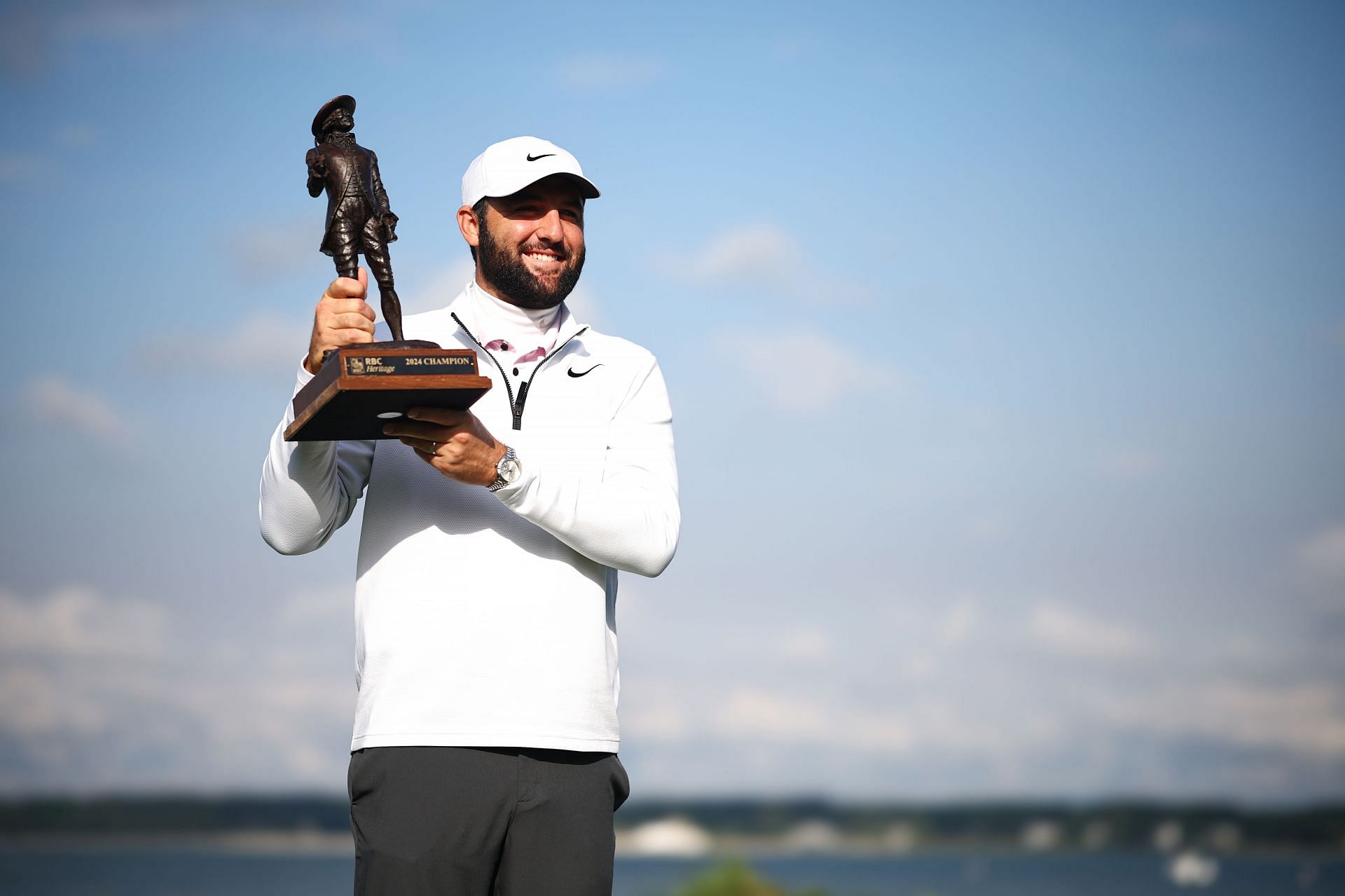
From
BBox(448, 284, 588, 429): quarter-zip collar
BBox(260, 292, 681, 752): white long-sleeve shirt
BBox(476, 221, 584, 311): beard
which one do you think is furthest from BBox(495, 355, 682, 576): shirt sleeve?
BBox(476, 221, 584, 311): beard

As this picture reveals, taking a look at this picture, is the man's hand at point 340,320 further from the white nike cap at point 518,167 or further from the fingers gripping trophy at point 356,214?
the white nike cap at point 518,167

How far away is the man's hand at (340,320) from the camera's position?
2.35 m

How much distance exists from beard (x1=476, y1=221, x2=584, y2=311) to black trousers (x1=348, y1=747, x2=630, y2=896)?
2.81ft

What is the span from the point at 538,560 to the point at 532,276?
0.55m

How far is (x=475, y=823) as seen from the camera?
2.39m

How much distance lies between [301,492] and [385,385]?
0.41 meters

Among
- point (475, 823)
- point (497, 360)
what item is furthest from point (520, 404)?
point (475, 823)

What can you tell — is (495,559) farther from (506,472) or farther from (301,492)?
(301,492)

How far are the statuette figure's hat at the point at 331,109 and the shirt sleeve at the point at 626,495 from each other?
0.74 m

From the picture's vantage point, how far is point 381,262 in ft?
8.31

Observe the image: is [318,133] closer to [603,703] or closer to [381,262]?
[381,262]

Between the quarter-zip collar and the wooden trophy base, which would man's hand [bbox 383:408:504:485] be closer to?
the wooden trophy base

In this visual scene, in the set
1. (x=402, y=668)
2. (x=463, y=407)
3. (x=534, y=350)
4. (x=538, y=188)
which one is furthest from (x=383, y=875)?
(x=538, y=188)

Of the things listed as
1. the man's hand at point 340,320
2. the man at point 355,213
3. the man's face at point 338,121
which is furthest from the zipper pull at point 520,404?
the man's face at point 338,121
